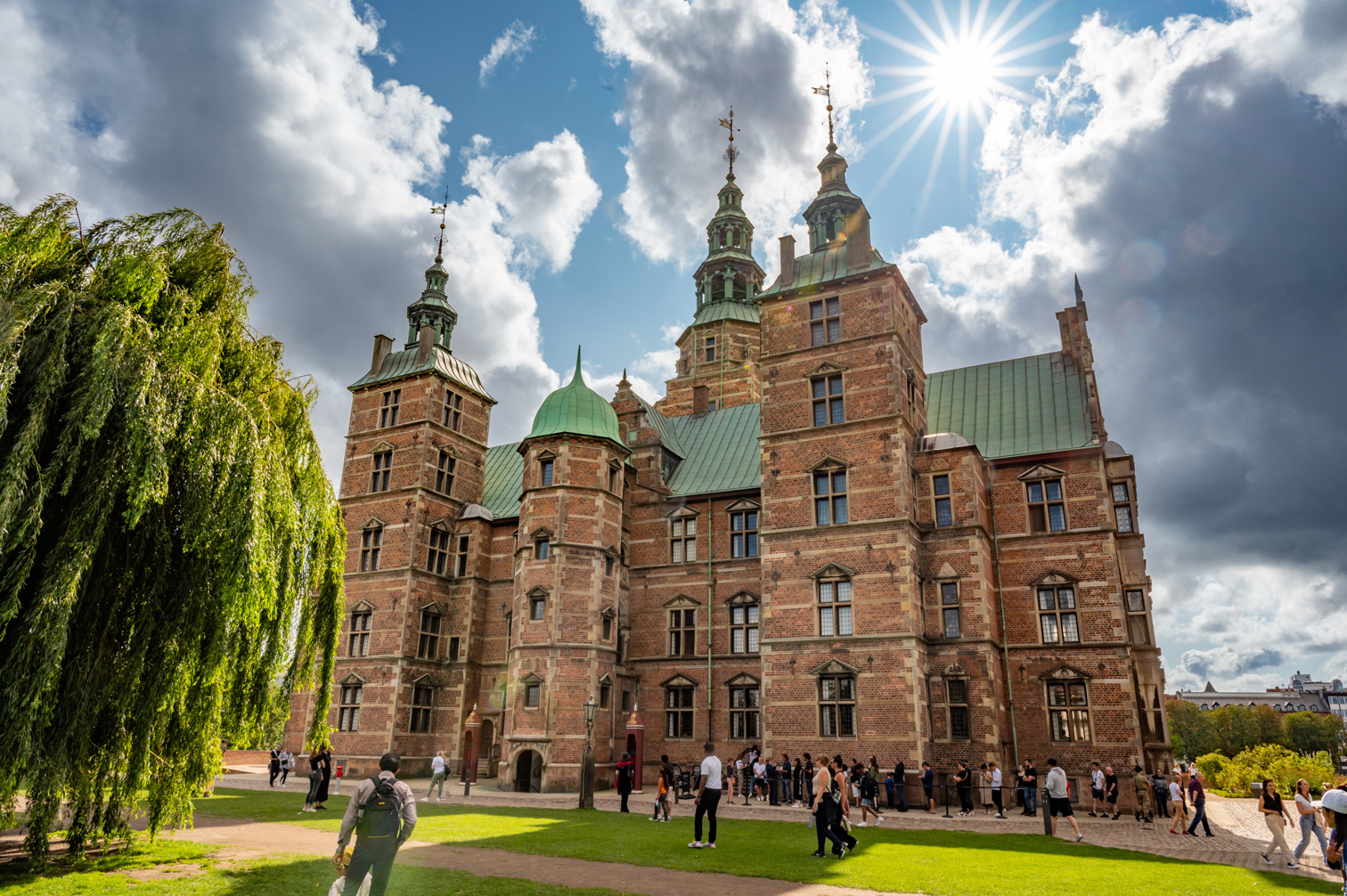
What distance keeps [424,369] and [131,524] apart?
97.2 ft

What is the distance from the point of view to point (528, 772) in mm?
29438

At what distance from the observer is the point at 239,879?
423 inches

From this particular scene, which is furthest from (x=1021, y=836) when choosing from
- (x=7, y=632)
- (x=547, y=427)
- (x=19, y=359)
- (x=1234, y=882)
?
(x=547, y=427)

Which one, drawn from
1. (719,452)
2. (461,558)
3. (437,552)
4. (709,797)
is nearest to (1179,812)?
(709,797)

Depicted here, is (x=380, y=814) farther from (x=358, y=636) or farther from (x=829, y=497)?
(x=358, y=636)

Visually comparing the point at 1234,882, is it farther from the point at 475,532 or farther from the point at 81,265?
the point at 475,532

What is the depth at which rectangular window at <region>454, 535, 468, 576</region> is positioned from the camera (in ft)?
123

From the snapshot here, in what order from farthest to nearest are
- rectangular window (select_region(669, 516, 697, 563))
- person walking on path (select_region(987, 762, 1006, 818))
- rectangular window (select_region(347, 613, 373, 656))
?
rectangular window (select_region(347, 613, 373, 656)), rectangular window (select_region(669, 516, 697, 563)), person walking on path (select_region(987, 762, 1006, 818))

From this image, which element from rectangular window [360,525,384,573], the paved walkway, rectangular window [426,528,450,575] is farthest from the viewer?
rectangular window [426,528,450,575]

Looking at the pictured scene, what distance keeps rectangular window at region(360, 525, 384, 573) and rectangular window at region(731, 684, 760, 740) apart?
1728 centimetres

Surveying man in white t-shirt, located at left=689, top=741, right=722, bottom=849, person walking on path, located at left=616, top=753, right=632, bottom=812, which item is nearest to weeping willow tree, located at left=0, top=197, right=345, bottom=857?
man in white t-shirt, located at left=689, top=741, right=722, bottom=849

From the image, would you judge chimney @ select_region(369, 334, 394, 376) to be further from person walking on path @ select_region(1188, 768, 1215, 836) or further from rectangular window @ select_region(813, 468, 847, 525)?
person walking on path @ select_region(1188, 768, 1215, 836)

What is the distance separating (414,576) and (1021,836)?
26149 millimetres

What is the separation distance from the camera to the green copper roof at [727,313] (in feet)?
169
